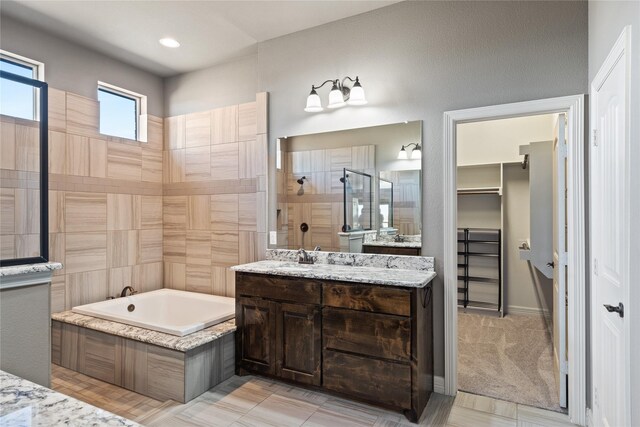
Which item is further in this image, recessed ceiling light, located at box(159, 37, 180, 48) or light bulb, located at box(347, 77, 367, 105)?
recessed ceiling light, located at box(159, 37, 180, 48)

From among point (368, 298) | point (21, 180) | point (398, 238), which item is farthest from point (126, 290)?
point (398, 238)

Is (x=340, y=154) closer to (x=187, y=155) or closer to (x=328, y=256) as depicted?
(x=328, y=256)

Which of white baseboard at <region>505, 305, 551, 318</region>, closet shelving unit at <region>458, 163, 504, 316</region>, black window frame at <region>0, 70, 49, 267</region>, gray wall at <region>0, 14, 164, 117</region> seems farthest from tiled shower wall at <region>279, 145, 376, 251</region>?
white baseboard at <region>505, 305, 551, 318</region>

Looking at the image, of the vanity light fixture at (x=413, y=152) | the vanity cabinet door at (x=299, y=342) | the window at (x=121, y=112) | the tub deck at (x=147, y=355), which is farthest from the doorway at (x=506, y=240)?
the window at (x=121, y=112)

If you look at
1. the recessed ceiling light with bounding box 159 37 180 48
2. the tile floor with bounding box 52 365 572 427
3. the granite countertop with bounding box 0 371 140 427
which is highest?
the recessed ceiling light with bounding box 159 37 180 48

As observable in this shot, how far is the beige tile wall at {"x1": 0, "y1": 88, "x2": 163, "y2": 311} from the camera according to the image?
348 centimetres

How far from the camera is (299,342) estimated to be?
107 inches

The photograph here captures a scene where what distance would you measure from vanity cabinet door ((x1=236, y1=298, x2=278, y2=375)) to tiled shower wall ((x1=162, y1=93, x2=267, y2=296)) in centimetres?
81

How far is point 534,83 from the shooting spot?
2490 millimetres

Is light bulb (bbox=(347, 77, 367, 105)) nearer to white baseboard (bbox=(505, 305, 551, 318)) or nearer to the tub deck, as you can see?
the tub deck

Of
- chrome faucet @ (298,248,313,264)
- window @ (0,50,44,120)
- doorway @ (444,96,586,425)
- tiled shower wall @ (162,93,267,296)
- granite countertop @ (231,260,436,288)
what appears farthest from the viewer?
tiled shower wall @ (162,93,267,296)

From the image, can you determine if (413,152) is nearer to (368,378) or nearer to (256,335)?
(368,378)

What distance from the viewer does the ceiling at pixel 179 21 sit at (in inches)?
117

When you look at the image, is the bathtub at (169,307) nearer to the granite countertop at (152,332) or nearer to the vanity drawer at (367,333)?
the granite countertop at (152,332)
